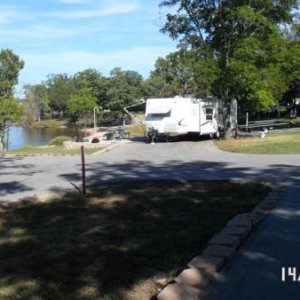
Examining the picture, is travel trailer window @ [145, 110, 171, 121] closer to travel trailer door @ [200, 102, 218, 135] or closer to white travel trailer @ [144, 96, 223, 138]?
white travel trailer @ [144, 96, 223, 138]

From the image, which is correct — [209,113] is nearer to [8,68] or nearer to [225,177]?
[225,177]

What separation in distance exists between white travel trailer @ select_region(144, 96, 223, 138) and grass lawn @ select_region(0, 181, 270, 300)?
1607 cm

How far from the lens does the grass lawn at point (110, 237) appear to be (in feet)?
16.1

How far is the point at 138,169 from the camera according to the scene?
14.6 meters

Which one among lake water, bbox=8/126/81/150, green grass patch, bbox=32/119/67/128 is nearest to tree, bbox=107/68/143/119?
lake water, bbox=8/126/81/150

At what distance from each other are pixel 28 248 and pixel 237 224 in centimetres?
243

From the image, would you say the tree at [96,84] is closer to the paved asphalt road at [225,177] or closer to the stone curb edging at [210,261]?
the paved asphalt road at [225,177]

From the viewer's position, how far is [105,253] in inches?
231

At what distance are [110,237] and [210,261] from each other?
1.86 m

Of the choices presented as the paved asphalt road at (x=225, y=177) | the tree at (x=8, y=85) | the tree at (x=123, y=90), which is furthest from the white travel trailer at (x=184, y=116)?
the tree at (x=123, y=90)

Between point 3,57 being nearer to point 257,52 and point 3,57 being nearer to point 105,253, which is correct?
point 257,52

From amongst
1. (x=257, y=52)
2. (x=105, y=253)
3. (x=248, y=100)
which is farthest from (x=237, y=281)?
(x=248, y=100)

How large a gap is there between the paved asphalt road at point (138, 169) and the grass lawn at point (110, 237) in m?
1.78

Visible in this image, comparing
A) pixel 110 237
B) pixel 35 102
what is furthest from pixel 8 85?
pixel 35 102
